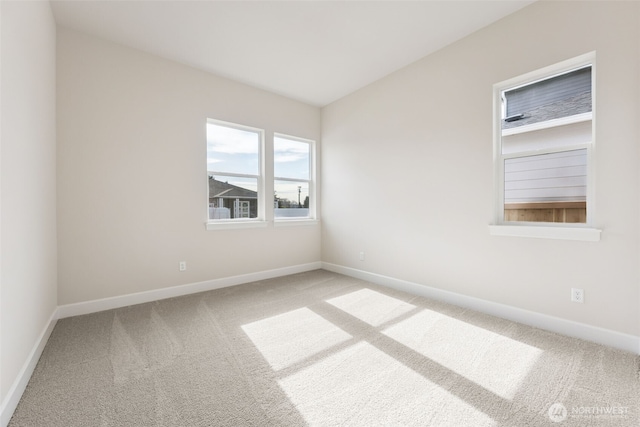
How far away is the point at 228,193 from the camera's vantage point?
370cm

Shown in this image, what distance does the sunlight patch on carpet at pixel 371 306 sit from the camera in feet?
8.43

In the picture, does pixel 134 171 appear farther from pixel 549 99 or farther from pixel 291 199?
pixel 549 99

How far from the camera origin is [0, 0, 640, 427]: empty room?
4.98 feet

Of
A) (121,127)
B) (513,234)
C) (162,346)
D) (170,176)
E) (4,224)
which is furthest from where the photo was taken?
(170,176)

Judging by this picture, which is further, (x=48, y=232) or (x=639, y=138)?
(x=48, y=232)

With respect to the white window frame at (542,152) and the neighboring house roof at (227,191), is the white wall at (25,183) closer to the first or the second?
the neighboring house roof at (227,191)

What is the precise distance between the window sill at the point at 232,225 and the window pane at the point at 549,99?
3.16 metres

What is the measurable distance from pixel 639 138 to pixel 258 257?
392 cm

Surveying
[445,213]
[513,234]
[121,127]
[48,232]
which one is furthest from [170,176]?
[513,234]

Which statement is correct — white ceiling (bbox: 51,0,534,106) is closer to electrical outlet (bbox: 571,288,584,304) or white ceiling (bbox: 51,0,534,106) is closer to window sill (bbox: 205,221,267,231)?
window sill (bbox: 205,221,267,231)

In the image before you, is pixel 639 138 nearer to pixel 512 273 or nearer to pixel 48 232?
pixel 512 273

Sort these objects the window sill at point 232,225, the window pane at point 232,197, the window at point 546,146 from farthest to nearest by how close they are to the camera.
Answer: the window pane at point 232,197, the window sill at point 232,225, the window at point 546,146

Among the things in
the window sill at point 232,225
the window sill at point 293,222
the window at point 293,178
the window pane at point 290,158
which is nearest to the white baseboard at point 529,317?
the window sill at point 293,222

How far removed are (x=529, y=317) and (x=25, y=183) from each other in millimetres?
3941
